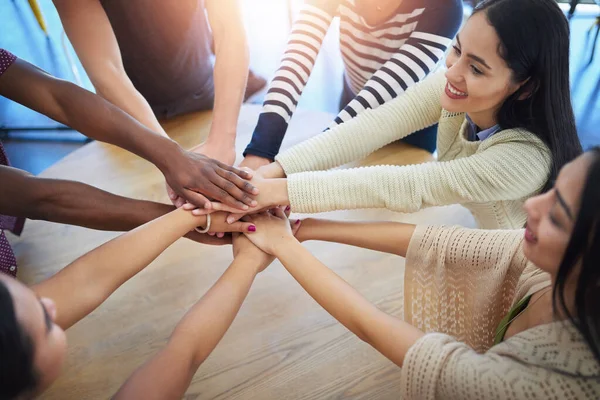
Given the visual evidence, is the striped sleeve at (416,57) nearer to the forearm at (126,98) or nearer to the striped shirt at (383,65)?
the striped shirt at (383,65)

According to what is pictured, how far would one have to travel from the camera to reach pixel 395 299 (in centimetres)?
116

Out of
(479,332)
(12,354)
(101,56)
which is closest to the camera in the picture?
(12,354)

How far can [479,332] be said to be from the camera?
0.92 m

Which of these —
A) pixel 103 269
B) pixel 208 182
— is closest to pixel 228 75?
pixel 208 182

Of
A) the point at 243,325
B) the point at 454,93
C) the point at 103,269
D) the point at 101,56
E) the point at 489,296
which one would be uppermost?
the point at 101,56

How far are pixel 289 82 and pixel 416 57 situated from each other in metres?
0.33

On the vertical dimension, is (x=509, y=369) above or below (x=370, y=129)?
below

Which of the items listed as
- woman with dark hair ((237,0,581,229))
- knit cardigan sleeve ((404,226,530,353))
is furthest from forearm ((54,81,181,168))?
knit cardigan sleeve ((404,226,530,353))

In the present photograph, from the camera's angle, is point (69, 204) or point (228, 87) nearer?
point (69, 204)

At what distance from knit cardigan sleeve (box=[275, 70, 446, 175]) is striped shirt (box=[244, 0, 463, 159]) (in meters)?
0.08

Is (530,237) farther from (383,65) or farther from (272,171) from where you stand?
(383,65)

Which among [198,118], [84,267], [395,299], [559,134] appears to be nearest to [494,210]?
[559,134]

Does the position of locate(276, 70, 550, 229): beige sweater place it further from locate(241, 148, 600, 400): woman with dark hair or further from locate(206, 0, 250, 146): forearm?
locate(206, 0, 250, 146): forearm

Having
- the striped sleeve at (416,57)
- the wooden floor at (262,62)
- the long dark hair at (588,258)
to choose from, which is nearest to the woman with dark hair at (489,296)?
the long dark hair at (588,258)
